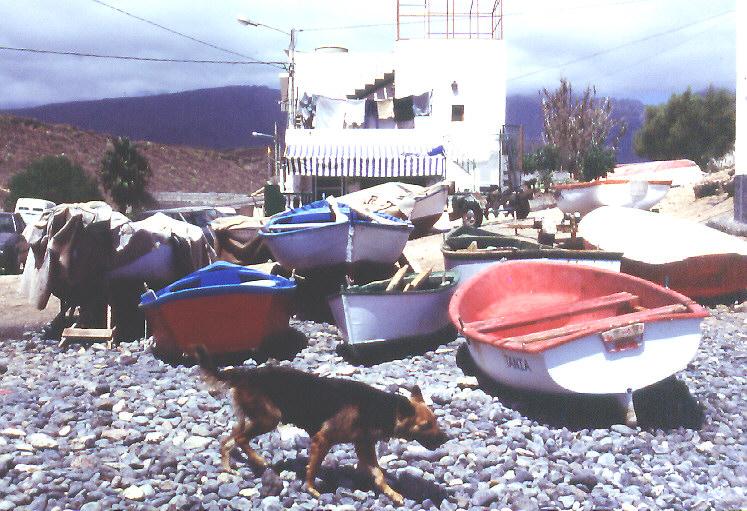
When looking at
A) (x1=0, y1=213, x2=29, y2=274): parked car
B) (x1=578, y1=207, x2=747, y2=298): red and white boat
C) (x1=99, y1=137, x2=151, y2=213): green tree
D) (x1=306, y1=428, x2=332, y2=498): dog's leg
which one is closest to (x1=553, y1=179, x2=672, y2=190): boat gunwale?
(x1=578, y1=207, x2=747, y2=298): red and white boat

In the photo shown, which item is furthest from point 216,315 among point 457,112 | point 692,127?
point 692,127

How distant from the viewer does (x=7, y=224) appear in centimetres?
1969

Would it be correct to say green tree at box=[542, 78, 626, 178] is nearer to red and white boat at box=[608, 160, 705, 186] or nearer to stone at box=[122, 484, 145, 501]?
red and white boat at box=[608, 160, 705, 186]

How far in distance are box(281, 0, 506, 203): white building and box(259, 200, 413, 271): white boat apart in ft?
52.8

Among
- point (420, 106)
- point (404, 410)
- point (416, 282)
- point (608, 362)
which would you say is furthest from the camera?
point (420, 106)

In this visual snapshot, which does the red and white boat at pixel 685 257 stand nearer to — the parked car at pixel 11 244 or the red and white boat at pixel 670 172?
the parked car at pixel 11 244

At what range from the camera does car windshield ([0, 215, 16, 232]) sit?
19.5m

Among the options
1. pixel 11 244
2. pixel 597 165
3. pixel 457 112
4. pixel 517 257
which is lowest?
pixel 11 244

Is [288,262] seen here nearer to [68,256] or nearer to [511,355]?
[68,256]

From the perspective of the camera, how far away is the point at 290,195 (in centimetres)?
2831

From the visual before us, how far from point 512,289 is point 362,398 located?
4722 mm

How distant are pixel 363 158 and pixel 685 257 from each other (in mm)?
18192

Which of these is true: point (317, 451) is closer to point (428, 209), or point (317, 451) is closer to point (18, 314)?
point (18, 314)

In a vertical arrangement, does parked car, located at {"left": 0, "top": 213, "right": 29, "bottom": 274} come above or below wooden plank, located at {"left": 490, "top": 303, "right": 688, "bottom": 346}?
below
